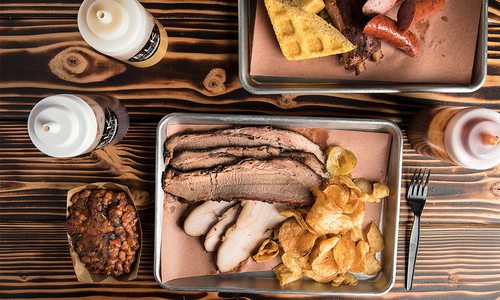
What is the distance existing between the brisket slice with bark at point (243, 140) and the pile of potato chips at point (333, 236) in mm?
102

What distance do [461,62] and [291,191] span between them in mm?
648

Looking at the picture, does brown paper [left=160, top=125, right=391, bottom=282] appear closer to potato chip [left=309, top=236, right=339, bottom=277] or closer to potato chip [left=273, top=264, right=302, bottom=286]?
potato chip [left=273, top=264, right=302, bottom=286]

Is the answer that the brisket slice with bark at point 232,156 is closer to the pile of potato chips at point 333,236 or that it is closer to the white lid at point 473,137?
the pile of potato chips at point 333,236

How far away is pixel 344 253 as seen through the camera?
1459 mm

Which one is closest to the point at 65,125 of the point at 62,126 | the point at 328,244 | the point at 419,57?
the point at 62,126

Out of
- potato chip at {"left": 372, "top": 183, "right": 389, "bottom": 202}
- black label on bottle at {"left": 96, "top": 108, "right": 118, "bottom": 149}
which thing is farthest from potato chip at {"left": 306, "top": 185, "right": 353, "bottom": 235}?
black label on bottle at {"left": 96, "top": 108, "right": 118, "bottom": 149}

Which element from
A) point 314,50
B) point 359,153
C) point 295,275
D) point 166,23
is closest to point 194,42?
point 166,23

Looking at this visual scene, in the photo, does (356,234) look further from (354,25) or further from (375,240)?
(354,25)

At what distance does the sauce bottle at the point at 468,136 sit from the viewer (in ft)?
4.18

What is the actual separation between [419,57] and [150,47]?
82cm

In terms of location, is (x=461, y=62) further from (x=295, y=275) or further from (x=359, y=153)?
(x=295, y=275)

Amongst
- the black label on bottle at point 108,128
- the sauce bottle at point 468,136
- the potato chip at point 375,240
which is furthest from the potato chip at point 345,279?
the black label on bottle at point 108,128

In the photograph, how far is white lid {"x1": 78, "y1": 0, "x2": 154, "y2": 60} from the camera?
124cm

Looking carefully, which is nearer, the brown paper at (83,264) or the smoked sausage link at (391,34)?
the smoked sausage link at (391,34)
